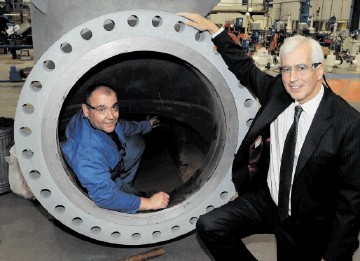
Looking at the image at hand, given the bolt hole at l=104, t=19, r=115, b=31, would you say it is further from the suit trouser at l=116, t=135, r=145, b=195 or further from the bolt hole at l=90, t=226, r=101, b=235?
the suit trouser at l=116, t=135, r=145, b=195

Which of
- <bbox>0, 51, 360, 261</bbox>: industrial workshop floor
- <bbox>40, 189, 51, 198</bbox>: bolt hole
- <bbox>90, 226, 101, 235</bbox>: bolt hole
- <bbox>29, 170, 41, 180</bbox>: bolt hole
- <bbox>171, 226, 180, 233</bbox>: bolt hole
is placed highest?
<bbox>29, 170, 41, 180</bbox>: bolt hole

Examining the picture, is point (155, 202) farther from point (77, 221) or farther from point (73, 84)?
point (73, 84)

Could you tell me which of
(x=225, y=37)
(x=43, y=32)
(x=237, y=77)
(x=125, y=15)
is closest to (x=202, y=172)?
(x=237, y=77)

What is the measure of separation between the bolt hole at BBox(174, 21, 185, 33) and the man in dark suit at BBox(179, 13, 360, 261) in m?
0.03

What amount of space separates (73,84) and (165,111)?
1430mm

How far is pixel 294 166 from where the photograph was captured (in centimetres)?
158

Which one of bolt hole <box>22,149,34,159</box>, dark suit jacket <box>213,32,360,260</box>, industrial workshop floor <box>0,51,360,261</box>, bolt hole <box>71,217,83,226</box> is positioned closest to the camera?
dark suit jacket <box>213,32,360,260</box>

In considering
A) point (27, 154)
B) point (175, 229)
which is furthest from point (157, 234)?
point (27, 154)

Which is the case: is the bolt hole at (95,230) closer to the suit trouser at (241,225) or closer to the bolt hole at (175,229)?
the bolt hole at (175,229)

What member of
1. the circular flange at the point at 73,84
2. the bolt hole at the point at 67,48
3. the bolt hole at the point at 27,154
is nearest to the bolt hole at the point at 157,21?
the circular flange at the point at 73,84

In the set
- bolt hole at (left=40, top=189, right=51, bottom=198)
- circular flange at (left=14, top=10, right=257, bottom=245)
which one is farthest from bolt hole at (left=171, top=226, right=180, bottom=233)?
bolt hole at (left=40, top=189, right=51, bottom=198)

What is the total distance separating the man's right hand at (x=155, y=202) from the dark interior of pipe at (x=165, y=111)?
62 mm

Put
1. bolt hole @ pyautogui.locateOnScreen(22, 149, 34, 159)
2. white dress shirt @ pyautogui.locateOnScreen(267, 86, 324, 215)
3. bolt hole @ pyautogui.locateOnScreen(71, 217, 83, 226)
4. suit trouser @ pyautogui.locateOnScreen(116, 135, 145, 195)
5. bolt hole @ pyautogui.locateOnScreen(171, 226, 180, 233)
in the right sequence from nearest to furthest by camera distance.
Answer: white dress shirt @ pyautogui.locateOnScreen(267, 86, 324, 215) → bolt hole @ pyautogui.locateOnScreen(22, 149, 34, 159) → bolt hole @ pyautogui.locateOnScreen(71, 217, 83, 226) → bolt hole @ pyautogui.locateOnScreen(171, 226, 180, 233) → suit trouser @ pyautogui.locateOnScreen(116, 135, 145, 195)

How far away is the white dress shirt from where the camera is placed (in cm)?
154
